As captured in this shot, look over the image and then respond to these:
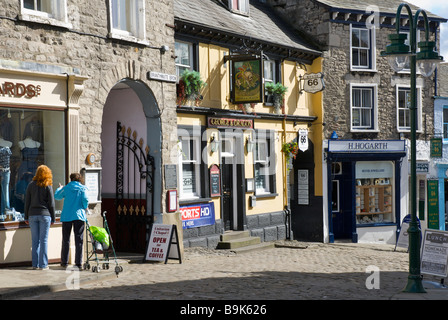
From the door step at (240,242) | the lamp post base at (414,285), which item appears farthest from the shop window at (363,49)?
the lamp post base at (414,285)

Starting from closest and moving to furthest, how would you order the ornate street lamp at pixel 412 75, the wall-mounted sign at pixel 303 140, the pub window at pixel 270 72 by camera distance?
the ornate street lamp at pixel 412 75 → the pub window at pixel 270 72 → the wall-mounted sign at pixel 303 140

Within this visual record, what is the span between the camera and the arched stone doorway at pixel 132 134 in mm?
14375

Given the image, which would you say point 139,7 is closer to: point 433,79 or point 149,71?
point 149,71

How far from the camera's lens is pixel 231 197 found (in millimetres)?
18719

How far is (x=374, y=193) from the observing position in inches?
931

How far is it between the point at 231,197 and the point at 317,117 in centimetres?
527

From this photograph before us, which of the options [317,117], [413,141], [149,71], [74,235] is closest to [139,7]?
[149,71]

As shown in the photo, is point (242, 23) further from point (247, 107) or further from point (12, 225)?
point (12, 225)

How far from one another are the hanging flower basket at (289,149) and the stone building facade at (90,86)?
6.63 metres

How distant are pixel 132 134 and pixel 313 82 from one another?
27.4 feet

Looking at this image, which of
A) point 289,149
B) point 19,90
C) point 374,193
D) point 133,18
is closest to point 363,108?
point 374,193

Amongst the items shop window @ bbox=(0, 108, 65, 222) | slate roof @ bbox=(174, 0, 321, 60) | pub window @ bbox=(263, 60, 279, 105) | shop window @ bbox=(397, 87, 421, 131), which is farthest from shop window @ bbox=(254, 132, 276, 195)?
shop window @ bbox=(0, 108, 65, 222)

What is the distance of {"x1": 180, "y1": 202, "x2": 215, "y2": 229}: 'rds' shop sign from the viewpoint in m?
16.4

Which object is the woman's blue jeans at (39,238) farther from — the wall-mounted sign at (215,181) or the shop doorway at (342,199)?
the shop doorway at (342,199)
